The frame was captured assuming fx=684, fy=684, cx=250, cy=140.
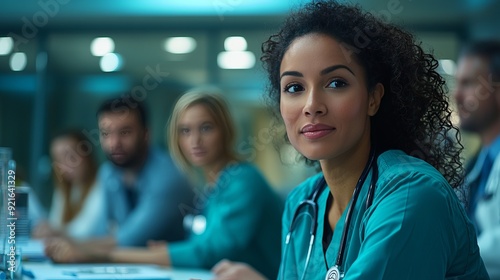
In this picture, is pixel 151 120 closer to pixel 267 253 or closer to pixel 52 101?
pixel 52 101

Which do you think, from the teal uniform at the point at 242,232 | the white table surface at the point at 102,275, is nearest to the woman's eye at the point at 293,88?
the white table surface at the point at 102,275

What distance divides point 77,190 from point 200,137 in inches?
67.8

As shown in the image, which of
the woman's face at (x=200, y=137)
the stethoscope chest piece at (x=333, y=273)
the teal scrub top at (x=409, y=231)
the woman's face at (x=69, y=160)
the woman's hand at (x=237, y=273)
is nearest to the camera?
the teal scrub top at (x=409, y=231)

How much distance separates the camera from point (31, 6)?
5.76 meters

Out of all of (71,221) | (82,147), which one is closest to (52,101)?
(82,147)

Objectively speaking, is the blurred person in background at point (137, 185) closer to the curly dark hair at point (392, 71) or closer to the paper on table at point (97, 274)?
the paper on table at point (97, 274)

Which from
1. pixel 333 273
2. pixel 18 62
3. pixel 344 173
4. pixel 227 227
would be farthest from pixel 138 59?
pixel 333 273

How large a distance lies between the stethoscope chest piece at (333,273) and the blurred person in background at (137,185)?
1651 mm

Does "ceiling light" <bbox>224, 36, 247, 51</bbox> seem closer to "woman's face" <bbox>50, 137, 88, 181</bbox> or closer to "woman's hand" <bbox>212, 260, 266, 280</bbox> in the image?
"woman's face" <bbox>50, 137, 88, 181</bbox>

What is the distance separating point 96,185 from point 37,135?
8.80 ft

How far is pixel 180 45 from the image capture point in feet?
20.2

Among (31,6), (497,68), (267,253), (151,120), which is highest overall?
(31,6)

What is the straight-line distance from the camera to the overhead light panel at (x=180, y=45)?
6148 millimetres

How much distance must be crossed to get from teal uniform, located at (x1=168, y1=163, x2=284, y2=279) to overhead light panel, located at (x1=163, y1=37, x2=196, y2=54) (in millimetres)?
3925
